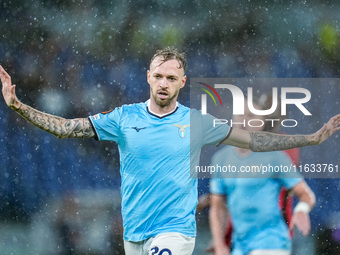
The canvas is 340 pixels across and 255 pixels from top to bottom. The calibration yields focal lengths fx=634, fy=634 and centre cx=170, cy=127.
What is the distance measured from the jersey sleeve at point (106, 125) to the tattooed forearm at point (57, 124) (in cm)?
5

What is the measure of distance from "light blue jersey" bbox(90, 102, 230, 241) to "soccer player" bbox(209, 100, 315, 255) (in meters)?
0.95

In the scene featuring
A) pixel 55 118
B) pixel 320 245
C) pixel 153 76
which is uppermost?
pixel 153 76

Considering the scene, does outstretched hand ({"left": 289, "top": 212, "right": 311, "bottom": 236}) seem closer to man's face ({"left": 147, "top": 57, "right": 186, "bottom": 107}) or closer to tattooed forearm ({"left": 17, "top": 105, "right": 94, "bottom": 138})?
man's face ({"left": 147, "top": 57, "right": 186, "bottom": 107})

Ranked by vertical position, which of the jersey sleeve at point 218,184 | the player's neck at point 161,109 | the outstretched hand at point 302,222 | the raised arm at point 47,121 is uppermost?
the player's neck at point 161,109

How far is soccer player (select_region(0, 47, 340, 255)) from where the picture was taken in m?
5.21

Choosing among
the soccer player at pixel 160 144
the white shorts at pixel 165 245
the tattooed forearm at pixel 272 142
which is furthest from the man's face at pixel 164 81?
the white shorts at pixel 165 245

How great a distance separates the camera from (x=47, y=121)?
528cm

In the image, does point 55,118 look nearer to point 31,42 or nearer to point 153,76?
point 153,76

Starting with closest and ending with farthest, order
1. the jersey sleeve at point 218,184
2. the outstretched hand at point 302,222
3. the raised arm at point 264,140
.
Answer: the outstretched hand at point 302,222, the raised arm at point 264,140, the jersey sleeve at point 218,184

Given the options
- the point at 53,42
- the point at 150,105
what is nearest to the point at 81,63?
the point at 53,42

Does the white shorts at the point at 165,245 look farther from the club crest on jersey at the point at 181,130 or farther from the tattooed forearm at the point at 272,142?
the tattooed forearm at the point at 272,142

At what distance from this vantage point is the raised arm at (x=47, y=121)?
4961mm

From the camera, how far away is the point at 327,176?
984cm

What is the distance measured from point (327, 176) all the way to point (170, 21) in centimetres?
341
